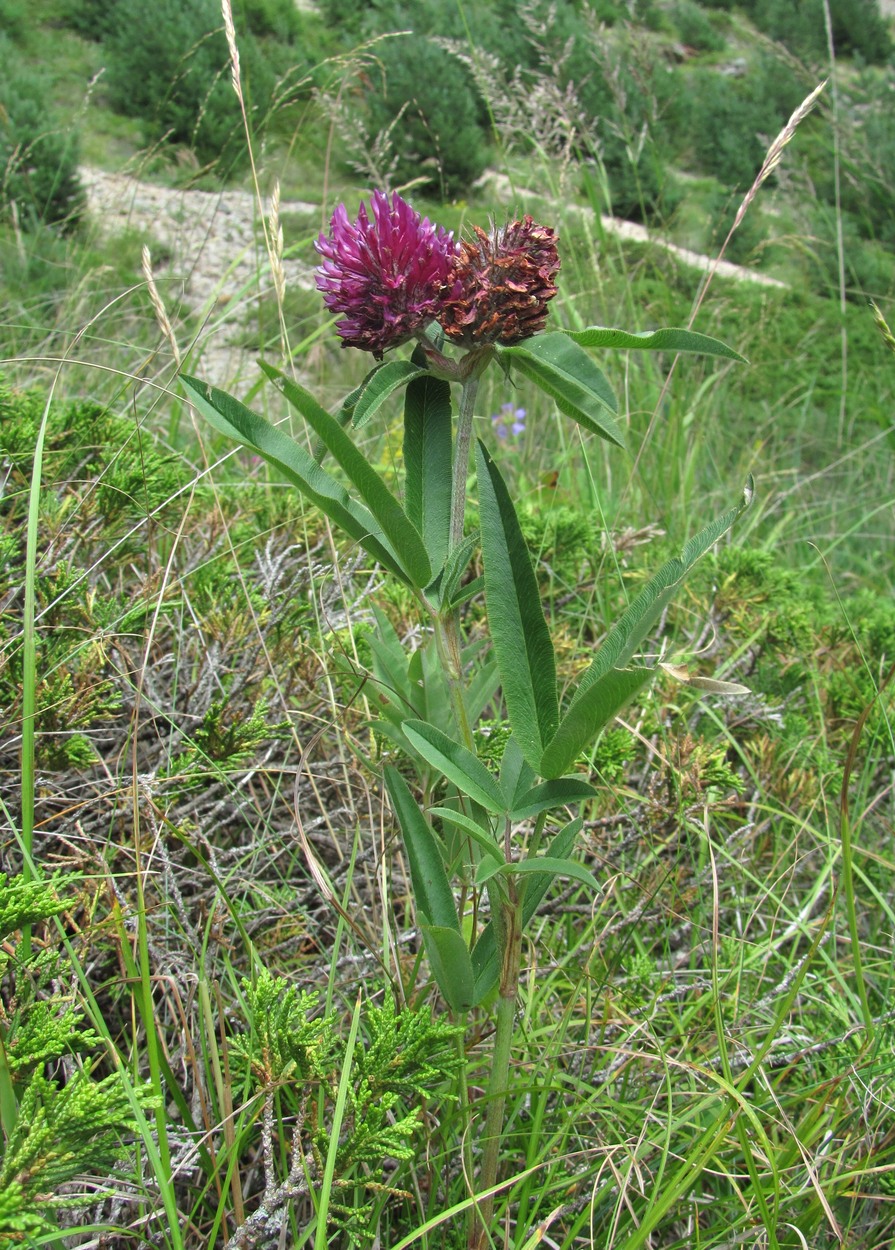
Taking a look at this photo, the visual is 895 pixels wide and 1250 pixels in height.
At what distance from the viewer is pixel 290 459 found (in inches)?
35.6

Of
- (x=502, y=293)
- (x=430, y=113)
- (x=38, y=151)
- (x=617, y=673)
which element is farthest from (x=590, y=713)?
(x=430, y=113)

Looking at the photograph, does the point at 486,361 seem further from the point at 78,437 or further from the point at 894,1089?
the point at 78,437

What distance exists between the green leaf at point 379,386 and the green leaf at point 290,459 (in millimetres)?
69

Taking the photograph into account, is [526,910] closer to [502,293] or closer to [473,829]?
[473,829]

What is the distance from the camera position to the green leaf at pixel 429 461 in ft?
3.20

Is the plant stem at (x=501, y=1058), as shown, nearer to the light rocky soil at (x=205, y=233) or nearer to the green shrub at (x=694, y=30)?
the light rocky soil at (x=205, y=233)

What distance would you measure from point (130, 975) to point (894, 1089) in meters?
0.87

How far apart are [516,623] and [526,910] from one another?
11.0 inches

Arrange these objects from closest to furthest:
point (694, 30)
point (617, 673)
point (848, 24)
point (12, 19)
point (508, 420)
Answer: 1. point (617, 673)
2. point (508, 420)
3. point (12, 19)
4. point (848, 24)
5. point (694, 30)

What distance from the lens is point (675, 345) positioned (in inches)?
33.8

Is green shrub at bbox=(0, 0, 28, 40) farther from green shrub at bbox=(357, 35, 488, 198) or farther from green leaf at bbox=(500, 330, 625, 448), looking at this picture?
green leaf at bbox=(500, 330, 625, 448)

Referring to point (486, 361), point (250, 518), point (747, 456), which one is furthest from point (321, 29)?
point (486, 361)

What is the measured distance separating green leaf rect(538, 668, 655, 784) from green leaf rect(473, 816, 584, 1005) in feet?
0.28

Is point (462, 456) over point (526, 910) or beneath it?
over
